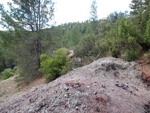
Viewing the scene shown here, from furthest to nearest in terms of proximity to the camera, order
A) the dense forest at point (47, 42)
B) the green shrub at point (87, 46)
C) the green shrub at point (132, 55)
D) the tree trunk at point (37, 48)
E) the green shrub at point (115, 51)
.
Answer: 1. the green shrub at point (87, 46)
2. the tree trunk at point (37, 48)
3. the green shrub at point (115, 51)
4. the dense forest at point (47, 42)
5. the green shrub at point (132, 55)

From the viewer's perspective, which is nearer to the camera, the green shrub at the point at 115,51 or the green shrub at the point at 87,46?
the green shrub at the point at 115,51

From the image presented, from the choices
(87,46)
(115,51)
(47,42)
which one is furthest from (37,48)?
(115,51)

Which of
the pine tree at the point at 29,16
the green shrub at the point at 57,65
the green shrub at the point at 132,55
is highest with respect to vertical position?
the pine tree at the point at 29,16

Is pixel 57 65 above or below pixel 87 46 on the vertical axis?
below

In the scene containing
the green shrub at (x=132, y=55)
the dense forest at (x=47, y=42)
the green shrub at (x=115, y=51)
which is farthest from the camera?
the green shrub at (x=115, y=51)

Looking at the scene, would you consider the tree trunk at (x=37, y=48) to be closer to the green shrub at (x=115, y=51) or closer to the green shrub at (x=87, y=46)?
the green shrub at (x=87, y=46)

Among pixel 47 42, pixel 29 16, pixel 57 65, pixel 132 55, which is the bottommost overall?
pixel 57 65

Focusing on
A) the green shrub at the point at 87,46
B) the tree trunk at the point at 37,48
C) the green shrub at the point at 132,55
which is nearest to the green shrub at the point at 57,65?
the tree trunk at the point at 37,48

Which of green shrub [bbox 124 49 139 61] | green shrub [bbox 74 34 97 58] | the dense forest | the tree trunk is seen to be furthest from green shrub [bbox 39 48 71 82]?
green shrub [bbox 124 49 139 61]

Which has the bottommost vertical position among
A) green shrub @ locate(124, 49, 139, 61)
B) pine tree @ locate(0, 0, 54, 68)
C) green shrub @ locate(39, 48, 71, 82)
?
green shrub @ locate(39, 48, 71, 82)

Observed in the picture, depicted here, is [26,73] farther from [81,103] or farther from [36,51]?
[81,103]

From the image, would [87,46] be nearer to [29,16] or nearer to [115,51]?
[115,51]

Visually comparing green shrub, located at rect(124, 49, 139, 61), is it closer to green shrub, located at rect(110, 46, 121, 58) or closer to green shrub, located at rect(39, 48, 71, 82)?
green shrub, located at rect(110, 46, 121, 58)

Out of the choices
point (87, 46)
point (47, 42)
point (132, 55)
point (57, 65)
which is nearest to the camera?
point (132, 55)
